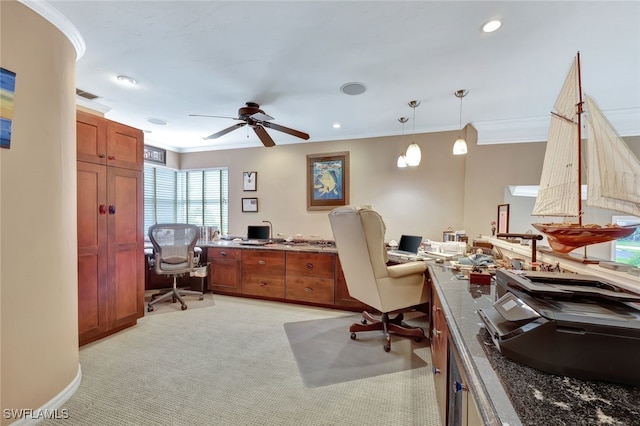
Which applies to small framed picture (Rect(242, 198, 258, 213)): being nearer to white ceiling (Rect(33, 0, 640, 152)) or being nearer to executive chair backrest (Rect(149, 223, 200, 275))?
executive chair backrest (Rect(149, 223, 200, 275))

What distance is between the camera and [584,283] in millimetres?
1024

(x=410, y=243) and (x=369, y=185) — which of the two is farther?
(x=369, y=185)

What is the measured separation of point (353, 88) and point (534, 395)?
104 inches

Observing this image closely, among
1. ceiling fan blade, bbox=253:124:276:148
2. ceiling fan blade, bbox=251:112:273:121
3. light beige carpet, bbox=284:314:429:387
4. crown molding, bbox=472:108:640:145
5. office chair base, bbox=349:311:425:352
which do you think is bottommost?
light beige carpet, bbox=284:314:429:387

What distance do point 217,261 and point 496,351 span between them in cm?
395

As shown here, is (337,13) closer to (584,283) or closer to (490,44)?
(490,44)

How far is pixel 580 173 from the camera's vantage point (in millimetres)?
1490

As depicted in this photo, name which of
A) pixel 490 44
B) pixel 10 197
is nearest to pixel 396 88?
pixel 490 44

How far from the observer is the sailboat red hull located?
4.32 feet

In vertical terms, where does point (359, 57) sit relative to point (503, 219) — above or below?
above

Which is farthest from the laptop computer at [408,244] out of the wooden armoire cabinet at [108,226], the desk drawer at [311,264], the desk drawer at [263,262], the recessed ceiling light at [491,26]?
the wooden armoire cabinet at [108,226]

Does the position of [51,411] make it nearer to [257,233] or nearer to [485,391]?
[485,391]

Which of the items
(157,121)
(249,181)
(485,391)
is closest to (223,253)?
(249,181)

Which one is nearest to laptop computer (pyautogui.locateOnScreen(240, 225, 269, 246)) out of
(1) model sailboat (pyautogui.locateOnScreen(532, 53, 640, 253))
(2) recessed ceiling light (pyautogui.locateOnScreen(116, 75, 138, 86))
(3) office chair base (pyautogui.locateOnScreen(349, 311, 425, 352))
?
(3) office chair base (pyautogui.locateOnScreen(349, 311, 425, 352))
